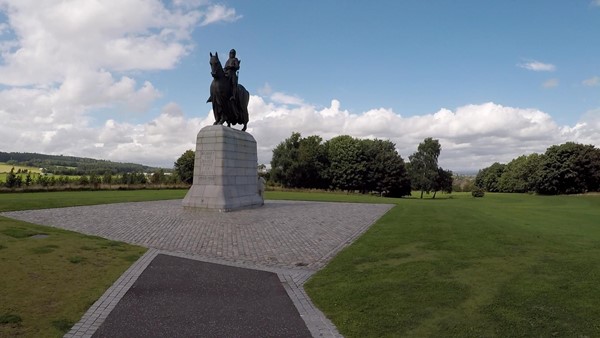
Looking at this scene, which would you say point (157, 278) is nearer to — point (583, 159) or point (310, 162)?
point (310, 162)

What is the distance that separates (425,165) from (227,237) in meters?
72.1

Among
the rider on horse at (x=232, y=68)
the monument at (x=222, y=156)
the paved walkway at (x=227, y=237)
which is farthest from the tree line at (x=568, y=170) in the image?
the rider on horse at (x=232, y=68)

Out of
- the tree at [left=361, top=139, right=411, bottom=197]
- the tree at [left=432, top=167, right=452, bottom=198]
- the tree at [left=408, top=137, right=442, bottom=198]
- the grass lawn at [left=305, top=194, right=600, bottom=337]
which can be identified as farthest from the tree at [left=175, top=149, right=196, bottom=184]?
the grass lawn at [left=305, top=194, right=600, bottom=337]

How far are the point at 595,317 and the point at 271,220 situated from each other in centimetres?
1394

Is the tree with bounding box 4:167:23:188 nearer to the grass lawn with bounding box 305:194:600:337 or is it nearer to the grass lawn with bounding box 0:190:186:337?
the grass lawn with bounding box 0:190:186:337

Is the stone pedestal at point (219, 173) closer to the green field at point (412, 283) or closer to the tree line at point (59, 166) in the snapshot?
the green field at point (412, 283)

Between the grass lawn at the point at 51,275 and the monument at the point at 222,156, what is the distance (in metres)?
8.85

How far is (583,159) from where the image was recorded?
63.4m

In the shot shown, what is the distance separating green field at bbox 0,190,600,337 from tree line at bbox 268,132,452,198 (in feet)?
198

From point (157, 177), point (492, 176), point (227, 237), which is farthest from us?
point (492, 176)

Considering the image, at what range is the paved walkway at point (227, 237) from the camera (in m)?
7.90

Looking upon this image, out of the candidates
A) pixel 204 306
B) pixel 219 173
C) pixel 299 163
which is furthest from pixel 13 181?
pixel 299 163

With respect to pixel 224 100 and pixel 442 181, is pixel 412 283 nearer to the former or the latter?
pixel 224 100

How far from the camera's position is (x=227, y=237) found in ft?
47.2
